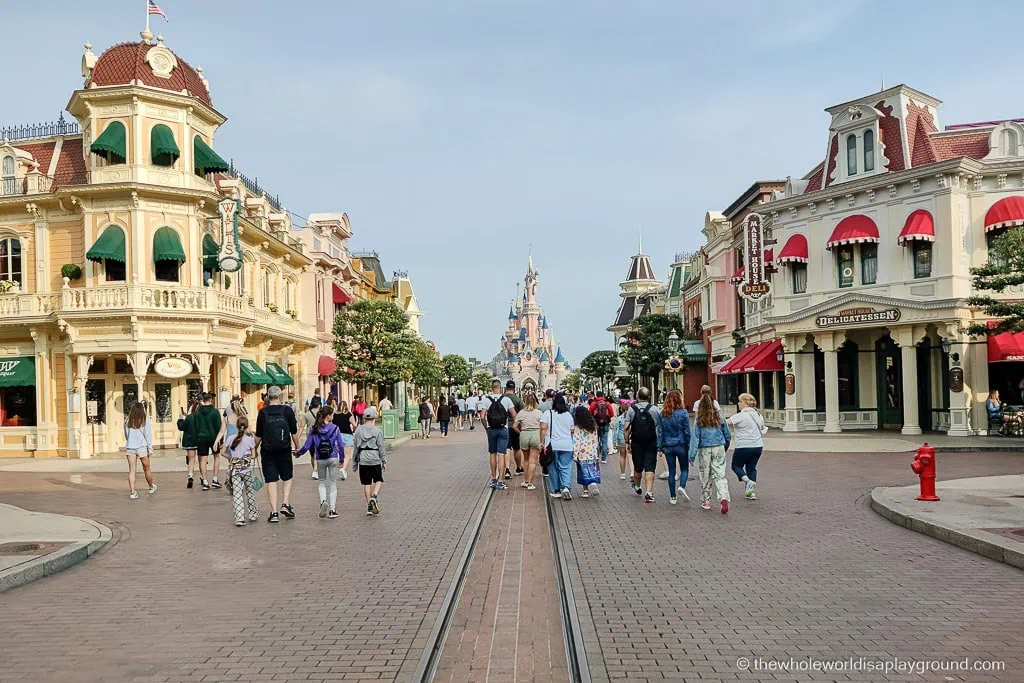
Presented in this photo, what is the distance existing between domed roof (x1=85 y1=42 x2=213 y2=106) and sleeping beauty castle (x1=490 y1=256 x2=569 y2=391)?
142210 millimetres

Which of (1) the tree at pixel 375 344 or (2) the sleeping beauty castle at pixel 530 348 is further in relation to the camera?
(2) the sleeping beauty castle at pixel 530 348

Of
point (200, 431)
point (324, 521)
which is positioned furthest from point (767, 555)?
point (200, 431)

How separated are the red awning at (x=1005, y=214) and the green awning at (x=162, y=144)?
23.4 metres

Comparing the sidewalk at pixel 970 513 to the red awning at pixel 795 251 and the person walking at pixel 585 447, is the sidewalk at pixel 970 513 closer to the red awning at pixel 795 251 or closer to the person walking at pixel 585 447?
the person walking at pixel 585 447

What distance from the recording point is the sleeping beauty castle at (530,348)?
172875 mm

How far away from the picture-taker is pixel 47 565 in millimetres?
8758

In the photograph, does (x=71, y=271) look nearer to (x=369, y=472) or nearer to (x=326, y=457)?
(x=326, y=457)

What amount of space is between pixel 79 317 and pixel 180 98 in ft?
22.3

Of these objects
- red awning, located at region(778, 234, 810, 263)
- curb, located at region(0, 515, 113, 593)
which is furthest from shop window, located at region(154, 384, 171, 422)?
red awning, located at region(778, 234, 810, 263)

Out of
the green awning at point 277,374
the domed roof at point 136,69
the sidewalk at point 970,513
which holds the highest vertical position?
the domed roof at point 136,69

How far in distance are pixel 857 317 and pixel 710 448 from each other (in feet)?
58.6

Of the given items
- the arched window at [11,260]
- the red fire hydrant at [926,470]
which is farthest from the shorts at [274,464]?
the arched window at [11,260]

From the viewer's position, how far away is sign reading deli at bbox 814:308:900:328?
90.1 feet

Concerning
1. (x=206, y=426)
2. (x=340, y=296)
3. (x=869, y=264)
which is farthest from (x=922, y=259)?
(x=340, y=296)
